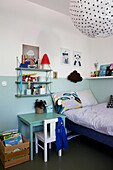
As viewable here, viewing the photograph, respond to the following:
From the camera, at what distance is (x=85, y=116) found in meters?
2.13

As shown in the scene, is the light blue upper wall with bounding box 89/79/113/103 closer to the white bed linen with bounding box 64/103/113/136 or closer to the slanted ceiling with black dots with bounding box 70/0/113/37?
the white bed linen with bounding box 64/103/113/136

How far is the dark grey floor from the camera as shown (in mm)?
1746

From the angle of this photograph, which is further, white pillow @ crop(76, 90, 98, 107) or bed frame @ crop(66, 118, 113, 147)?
white pillow @ crop(76, 90, 98, 107)

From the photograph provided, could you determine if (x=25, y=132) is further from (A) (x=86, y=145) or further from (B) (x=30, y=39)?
(B) (x=30, y=39)

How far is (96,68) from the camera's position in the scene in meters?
3.35

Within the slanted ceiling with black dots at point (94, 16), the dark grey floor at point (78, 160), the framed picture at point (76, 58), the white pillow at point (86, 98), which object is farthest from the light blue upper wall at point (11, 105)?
the slanted ceiling with black dots at point (94, 16)

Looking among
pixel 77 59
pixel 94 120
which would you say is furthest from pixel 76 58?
pixel 94 120

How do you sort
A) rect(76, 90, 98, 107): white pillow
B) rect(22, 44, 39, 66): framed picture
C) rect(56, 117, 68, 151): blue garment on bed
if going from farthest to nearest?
rect(76, 90, 98, 107): white pillow < rect(22, 44, 39, 66): framed picture < rect(56, 117, 68, 151): blue garment on bed

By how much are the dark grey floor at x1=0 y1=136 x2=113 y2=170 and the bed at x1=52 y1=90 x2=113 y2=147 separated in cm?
28

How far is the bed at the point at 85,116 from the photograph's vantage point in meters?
1.83

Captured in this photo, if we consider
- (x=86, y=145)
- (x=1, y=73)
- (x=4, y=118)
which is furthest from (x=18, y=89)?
(x=86, y=145)

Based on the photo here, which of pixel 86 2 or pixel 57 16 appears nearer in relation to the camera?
pixel 86 2

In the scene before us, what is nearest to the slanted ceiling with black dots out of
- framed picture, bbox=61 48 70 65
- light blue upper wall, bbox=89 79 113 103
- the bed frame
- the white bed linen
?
the white bed linen

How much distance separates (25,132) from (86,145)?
3.74 feet
